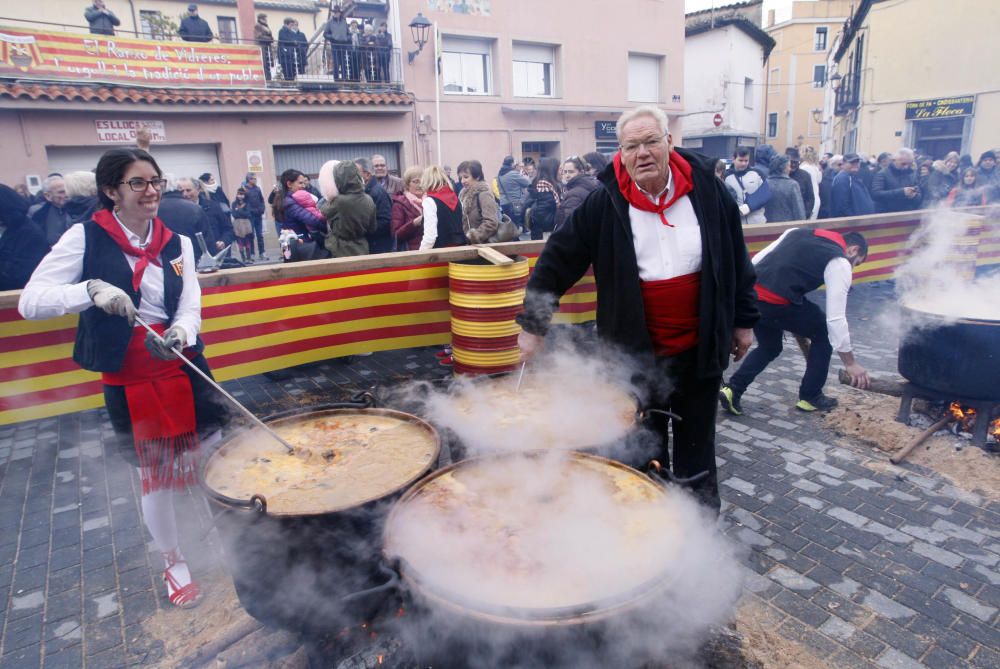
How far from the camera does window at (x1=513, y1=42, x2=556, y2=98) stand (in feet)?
59.5

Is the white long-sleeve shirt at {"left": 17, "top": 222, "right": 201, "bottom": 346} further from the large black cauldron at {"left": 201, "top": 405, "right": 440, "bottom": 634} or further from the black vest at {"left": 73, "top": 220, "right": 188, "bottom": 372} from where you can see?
the large black cauldron at {"left": 201, "top": 405, "right": 440, "bottom": 634}

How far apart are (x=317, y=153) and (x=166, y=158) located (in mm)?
3549

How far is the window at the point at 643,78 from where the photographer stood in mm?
20422

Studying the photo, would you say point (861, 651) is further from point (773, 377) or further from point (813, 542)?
point (773, 377)

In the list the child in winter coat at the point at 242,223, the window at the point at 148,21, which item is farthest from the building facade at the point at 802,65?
the child in winter coat at the point at 242,223

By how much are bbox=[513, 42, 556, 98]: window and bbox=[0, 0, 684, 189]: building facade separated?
42 mm

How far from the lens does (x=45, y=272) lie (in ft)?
8.23

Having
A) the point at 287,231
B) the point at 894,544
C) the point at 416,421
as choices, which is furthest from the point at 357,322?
the point at 894,544

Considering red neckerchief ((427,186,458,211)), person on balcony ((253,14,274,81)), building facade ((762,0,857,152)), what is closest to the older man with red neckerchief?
red neckerchief ((427,186,458,211))

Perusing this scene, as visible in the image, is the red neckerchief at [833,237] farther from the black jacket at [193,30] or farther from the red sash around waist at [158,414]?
the black jacket at [193,30]

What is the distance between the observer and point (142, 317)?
108 inches

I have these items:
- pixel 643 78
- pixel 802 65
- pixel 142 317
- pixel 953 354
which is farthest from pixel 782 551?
pixel 802 65

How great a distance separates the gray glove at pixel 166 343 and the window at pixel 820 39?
48814 millimetres

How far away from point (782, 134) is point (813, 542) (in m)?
45.2
